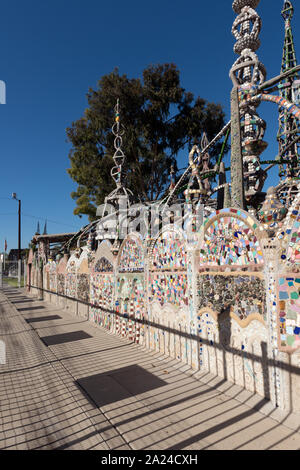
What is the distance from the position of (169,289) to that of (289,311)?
2789mm

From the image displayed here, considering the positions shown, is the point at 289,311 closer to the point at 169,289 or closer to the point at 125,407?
the point at 125,407

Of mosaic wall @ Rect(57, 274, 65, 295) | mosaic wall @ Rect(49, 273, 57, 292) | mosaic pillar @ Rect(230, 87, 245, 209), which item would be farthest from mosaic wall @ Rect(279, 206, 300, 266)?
mosaic wall @ Rect(49, 273, 57, 292)

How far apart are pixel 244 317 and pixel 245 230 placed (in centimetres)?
124

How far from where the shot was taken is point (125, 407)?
379cm

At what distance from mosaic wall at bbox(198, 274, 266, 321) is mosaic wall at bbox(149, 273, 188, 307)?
0.52m

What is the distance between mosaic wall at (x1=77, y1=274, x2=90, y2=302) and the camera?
34.7ft

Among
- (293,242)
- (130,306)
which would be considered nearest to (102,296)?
(130,306)

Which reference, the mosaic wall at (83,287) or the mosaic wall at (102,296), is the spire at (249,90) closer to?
the mosaic wall at (102,296)

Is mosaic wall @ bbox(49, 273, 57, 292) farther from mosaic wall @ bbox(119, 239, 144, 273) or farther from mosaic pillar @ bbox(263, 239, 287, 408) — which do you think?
mosaic pillar @ bbox(263, 239, 287, 408)

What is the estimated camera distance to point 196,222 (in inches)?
211

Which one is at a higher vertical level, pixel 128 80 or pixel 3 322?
pixel 128 80

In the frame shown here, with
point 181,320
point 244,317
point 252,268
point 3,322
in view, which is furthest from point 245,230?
point 3,322

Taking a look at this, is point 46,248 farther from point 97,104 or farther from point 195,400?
point 195,400
